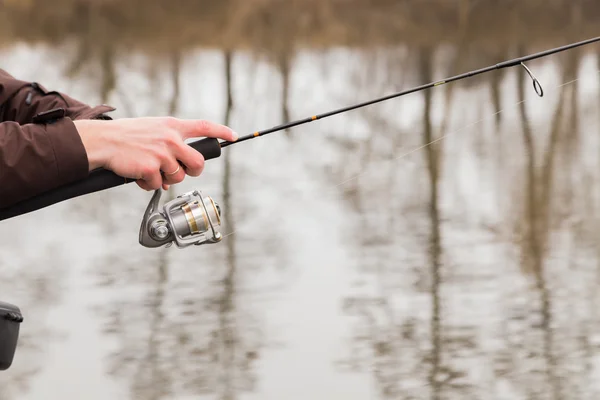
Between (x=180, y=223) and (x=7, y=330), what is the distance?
0.41 meters

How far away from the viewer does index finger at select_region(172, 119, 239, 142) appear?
156 cm

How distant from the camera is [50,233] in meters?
6.00

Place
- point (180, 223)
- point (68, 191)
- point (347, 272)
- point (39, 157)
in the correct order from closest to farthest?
1. point (39, 157)
2. point (68, 191)
3. point (180, 223)
4. point (347, 272)

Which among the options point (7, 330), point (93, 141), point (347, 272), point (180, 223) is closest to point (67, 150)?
point (93, 141)

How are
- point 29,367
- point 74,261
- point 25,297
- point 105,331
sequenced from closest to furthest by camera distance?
point 29,367 < point 105,331 < point 25,297 < point 74,261

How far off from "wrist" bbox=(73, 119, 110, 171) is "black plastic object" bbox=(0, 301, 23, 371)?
0.27 meters

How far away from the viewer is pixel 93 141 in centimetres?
150

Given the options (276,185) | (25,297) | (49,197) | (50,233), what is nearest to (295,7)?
(276,185)

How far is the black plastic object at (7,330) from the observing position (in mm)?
1606

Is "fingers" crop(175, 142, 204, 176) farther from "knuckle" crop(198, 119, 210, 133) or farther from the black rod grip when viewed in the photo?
the black rod grip

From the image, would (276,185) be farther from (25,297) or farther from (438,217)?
(25,297)

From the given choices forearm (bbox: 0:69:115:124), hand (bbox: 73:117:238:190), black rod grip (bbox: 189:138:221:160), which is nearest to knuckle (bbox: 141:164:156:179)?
hand (bbox: 73:117:238:190)

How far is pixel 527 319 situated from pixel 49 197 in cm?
332

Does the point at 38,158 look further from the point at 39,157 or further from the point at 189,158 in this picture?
the point at 189,158
